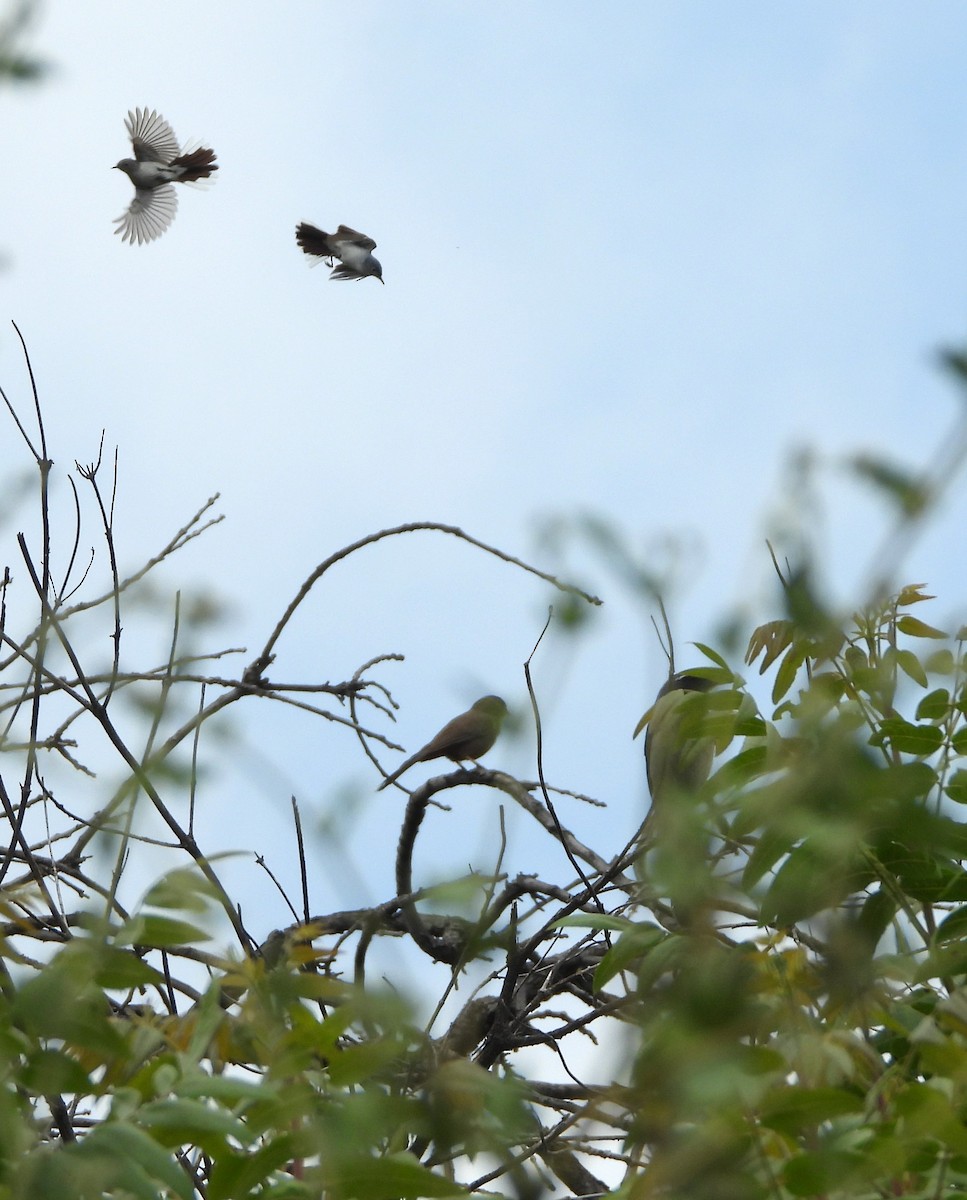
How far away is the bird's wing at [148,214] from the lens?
536 centimetres

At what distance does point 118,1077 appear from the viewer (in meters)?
1.30

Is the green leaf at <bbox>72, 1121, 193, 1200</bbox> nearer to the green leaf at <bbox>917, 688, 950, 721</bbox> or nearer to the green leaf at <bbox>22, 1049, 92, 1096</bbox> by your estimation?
the green leaf at <bbox>22, 1049, 92, 1096</bbox>

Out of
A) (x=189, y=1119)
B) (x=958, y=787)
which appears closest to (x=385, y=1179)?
(x=189, y=1119)

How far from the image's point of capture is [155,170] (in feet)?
18.2

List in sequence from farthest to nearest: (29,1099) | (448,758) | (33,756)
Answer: (448,758) → (33,756) → (29,1099)

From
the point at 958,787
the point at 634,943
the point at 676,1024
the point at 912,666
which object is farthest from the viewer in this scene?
the point at 912,666

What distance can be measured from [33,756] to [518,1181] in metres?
2.17

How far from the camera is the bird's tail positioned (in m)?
5.55

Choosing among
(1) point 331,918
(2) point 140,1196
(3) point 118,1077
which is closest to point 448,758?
(1) point 331,918

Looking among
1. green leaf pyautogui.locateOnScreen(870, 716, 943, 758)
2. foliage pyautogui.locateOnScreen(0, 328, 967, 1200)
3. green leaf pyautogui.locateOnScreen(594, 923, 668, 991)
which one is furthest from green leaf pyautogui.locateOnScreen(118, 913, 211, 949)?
green leaf pyautogui.locateOnScreen(870, 716, 943, 758)

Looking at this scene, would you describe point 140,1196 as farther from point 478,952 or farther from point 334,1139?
point 478,952

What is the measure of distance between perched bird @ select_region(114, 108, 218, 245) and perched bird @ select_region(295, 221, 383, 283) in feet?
1.54

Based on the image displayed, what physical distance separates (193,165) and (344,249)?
2.29 ft

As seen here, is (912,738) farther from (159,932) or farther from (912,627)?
(159,932)
